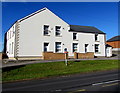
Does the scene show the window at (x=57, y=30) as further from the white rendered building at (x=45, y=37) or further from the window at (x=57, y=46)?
the window at (x=57, y=46)

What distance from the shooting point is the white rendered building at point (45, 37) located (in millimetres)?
24781

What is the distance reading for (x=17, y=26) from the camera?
82.7ft

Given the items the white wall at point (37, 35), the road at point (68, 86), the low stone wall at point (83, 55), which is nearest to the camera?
the road at point (68, 86)

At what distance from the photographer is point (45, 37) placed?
26406 millimetres

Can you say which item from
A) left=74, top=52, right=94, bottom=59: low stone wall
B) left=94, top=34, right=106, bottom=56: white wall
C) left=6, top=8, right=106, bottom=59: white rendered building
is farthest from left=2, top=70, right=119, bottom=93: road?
left=94, top=34, right=106, bottom=56: white wall

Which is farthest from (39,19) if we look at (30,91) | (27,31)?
(30,91)

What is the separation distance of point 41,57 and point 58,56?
3089 mm

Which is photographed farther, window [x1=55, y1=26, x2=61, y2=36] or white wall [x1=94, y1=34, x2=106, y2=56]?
white wall [x1=94, y1=34, x2=106, y2=56]

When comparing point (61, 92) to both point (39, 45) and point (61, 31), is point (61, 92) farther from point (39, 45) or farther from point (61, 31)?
point (61, 31)

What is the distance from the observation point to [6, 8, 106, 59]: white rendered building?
24.8 metres

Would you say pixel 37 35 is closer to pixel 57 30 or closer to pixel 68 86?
pixel 57 30

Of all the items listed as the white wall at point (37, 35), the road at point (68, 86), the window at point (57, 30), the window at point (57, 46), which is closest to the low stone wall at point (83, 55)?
the white wall at point (37, 35)

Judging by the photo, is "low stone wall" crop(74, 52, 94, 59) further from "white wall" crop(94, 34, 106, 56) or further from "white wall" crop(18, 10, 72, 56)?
"white wall" crop(94, 34, 106, 56)

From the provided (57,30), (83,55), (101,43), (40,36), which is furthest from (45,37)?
(101,43)
